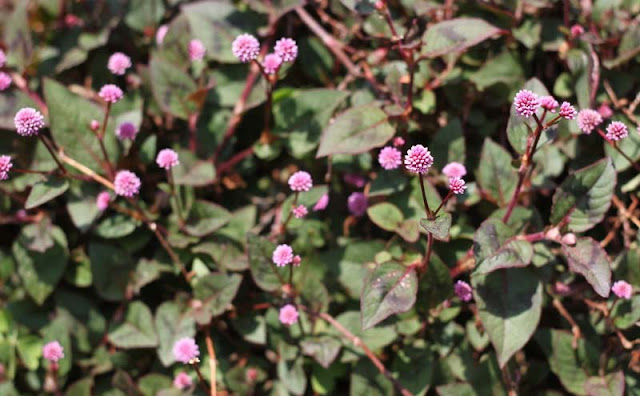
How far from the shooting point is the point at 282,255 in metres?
1.99

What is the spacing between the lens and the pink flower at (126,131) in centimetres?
221

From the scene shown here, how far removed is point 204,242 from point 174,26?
0.79 meters

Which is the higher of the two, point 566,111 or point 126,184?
point 566,111

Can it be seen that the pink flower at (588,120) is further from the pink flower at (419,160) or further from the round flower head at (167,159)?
the round flower head at (167,159)

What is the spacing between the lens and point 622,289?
1.84m

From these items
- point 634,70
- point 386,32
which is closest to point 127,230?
point 386,32

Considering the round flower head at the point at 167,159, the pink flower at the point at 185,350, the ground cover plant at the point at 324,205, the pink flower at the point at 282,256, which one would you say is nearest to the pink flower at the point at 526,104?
the ground cover plant at the point at 324,205

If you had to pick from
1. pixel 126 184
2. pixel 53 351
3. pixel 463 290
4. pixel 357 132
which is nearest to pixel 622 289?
pixel 463 290

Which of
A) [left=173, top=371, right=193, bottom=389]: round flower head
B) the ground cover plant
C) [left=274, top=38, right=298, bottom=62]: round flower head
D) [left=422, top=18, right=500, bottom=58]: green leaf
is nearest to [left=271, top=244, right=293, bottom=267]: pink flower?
the ground cover plant

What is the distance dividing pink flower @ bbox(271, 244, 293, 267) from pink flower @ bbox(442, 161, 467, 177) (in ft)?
1.74

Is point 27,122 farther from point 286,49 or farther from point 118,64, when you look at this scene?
point 286,49

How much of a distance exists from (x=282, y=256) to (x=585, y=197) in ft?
2.90

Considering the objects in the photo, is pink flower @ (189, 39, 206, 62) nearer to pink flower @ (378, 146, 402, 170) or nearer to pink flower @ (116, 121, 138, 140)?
pink flower @ (116, 121, 138, 140)

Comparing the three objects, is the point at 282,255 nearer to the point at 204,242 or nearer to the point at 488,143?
the point at 204,242
